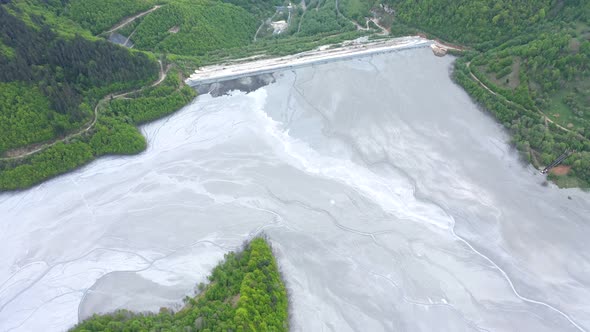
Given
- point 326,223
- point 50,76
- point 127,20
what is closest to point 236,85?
point 127,20

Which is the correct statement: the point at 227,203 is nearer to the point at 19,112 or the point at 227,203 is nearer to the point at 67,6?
the point at 19,112

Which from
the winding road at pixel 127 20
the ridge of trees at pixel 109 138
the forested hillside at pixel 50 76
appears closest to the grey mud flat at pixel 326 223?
the ridge of trees at pixel 109 138

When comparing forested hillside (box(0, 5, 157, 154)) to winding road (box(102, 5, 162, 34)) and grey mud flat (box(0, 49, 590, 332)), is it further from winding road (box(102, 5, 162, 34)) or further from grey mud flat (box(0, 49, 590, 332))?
winding road (box(102, 5, 162, 34))

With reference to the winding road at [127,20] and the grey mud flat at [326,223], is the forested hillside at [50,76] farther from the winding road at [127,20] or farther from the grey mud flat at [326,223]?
the winding road at [127,20]

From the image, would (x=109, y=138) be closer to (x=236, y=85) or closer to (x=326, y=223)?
(x=236, y=85)

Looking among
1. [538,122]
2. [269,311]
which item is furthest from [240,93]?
[538,122]
